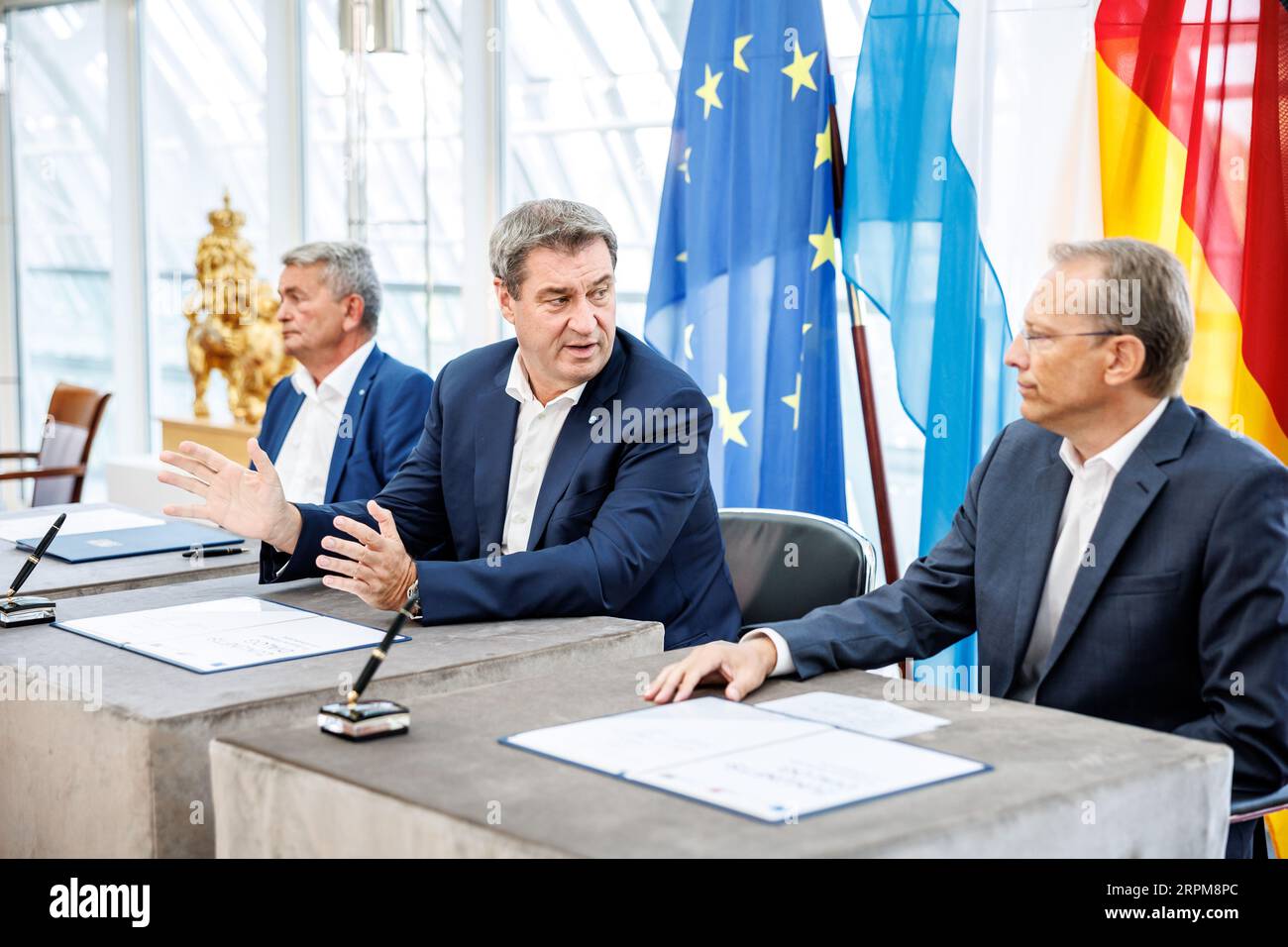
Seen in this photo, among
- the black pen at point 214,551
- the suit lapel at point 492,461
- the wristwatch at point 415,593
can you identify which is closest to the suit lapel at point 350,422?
the black pen at point 214,551

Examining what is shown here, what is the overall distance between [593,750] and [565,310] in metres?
1.27

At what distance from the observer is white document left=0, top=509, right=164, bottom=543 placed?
325cm

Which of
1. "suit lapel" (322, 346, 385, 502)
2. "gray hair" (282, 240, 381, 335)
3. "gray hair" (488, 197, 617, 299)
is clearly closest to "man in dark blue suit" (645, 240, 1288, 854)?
"gray hair" (488, 197, 617, 299)

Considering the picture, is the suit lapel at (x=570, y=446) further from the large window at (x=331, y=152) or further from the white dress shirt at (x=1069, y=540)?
the large window at (x=331, y=152)

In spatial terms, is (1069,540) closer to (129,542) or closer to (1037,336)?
(1037,336)

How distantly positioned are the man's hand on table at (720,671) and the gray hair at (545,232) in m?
1.05

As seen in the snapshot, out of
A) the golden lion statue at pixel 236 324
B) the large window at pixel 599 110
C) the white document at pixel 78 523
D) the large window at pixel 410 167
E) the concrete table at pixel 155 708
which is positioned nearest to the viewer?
the concrete table at pixel 155 708

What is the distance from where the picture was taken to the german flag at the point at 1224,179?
3.00m

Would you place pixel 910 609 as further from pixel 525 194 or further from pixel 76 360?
pixel 76 360
